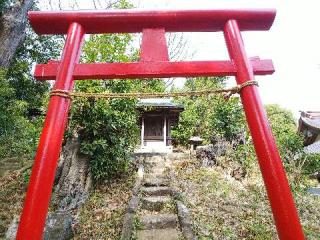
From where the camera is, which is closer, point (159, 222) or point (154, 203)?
point (159, 222)

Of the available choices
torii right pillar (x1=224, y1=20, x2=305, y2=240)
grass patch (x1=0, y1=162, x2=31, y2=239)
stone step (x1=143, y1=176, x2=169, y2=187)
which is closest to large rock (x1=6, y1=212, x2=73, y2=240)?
grass patch (x1=0, y1=162, x2=31, y2=239)

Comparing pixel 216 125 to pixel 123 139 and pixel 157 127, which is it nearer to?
pixel 157 127

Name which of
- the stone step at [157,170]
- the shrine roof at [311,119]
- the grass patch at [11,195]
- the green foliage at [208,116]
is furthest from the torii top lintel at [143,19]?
the shrine roof at [311,119]

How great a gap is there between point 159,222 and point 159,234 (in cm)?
42

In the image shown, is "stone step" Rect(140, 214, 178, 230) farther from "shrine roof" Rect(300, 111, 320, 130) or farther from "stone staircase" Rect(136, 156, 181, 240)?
"shrine roof" Rect(300, 111, 320, 130)

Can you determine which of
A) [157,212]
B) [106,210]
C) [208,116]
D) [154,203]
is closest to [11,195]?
[106,210]

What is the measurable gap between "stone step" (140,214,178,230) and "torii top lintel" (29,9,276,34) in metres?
4.85

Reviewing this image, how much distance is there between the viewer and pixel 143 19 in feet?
10.7

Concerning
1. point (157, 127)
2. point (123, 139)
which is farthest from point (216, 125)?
point (123, 139)

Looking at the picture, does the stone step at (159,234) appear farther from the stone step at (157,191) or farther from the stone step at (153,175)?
the stone step at (153,175)

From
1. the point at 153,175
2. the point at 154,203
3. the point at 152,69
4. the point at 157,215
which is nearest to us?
the point at 152,69

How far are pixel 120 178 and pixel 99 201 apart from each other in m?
2.01

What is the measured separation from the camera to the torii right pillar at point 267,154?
92.8 inches

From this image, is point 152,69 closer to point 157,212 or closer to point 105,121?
point 157,212
